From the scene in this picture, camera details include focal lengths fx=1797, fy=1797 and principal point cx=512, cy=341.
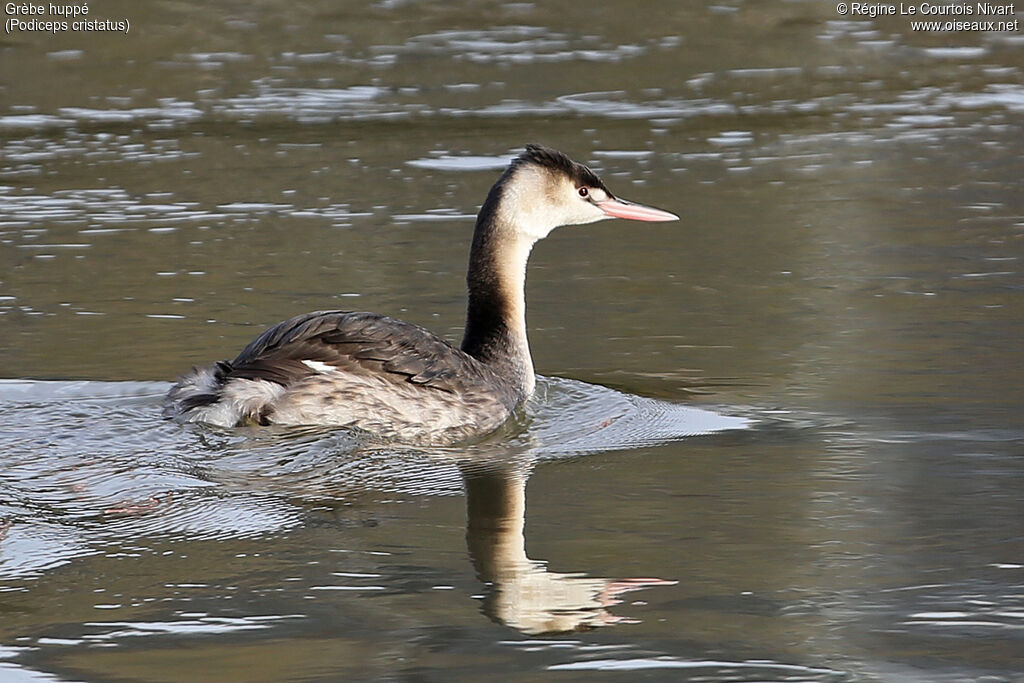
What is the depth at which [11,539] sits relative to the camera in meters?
5.96

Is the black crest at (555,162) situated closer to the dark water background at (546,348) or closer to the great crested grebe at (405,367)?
the great crested grebe at (405,367)

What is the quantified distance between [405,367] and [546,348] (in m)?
1.45

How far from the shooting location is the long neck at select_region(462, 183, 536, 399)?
8.59 meters

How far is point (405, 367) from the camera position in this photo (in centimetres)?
788

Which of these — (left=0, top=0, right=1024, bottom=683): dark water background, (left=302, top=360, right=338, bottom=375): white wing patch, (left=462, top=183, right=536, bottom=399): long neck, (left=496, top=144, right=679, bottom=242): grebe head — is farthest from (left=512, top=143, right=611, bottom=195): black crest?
(left=302, top=360, right=338, bottom=375): white wing patch

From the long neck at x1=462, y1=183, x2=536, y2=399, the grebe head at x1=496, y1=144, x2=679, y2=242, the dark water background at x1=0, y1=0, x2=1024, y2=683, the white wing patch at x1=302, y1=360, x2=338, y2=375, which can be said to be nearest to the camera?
the dark water background at x1=0, y1=0, x2=1024, y2=683

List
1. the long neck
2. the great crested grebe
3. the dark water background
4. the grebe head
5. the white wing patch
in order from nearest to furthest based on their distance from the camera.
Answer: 1. the dark water background
2. the great crested grebe
3. the white wing patch
4. the long neck
5. the grebe head

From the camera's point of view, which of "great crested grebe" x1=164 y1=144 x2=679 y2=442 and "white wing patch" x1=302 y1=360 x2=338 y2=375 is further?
"white wing patch" x1=302 y1=360 x2=338 y2=375

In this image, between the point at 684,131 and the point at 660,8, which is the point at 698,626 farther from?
the point at 660,8

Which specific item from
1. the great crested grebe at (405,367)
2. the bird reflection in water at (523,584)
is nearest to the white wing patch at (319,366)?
the great crested grebe at (405,367)

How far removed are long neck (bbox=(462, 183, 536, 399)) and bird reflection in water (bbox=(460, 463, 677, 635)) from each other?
2061 mm

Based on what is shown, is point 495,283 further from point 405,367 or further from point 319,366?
point 319,366

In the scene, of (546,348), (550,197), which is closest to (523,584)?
(550,197)

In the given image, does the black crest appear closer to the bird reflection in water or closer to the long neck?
the long neck
